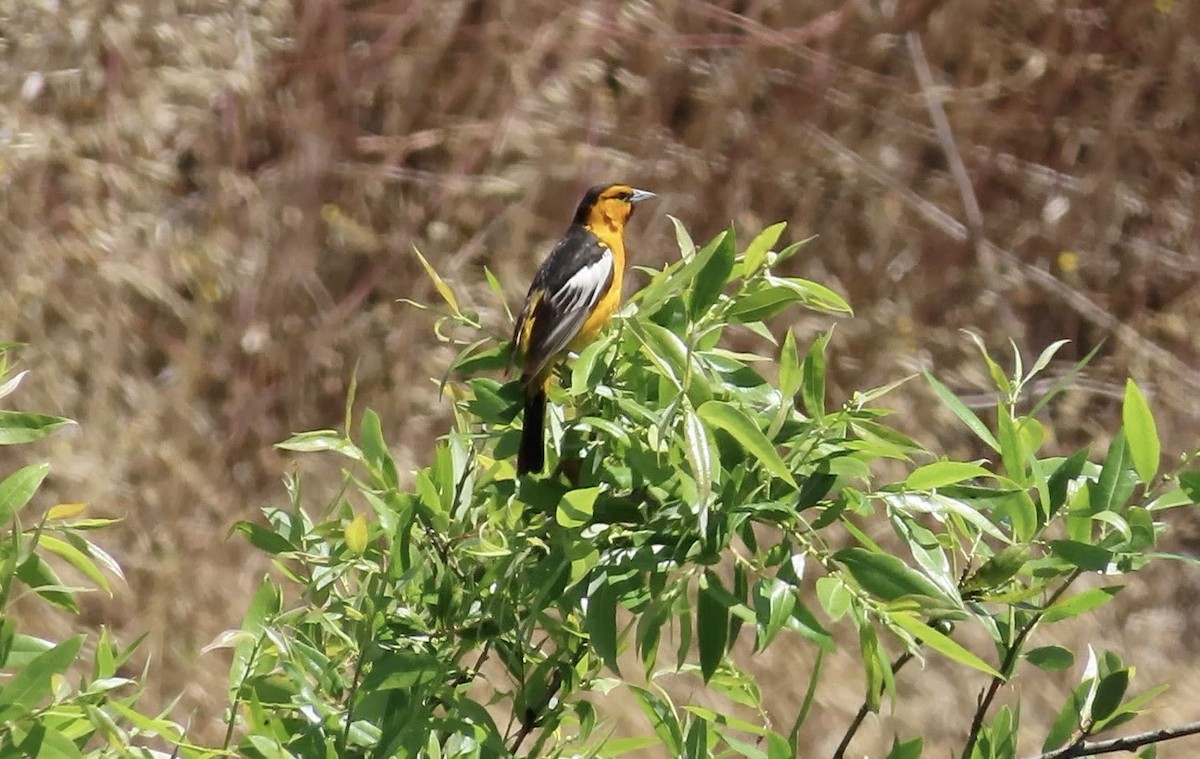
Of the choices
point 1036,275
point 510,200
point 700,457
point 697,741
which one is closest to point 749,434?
point 700,457

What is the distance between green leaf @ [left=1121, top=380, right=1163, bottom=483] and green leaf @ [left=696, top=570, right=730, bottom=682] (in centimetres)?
39

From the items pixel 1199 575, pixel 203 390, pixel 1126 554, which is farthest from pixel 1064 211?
pixel 1126 554

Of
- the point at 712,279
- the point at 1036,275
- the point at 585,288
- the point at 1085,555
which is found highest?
the point at 712,279

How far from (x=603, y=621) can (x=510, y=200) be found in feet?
13.5

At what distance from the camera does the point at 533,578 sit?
4.06 feet

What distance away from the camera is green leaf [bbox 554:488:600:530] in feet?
3.84

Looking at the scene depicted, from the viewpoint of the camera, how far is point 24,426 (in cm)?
132

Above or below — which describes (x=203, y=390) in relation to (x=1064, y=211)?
below

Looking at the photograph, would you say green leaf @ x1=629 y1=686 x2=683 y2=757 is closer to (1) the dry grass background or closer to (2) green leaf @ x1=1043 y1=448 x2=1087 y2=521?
(2) green leaf @ x1=1043 y1=448 x2=1087 y2=521

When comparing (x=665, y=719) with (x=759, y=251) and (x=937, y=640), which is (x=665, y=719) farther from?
(x=759, y=251)

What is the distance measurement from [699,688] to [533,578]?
3263mm

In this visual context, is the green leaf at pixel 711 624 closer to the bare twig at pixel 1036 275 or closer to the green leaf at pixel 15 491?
the green leaf at pixel 15 491

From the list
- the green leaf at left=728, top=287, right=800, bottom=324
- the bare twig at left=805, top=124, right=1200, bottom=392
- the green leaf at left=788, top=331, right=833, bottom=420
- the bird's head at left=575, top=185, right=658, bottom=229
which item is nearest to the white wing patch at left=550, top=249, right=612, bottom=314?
the bird's head at left=575, top=185, right=658, bottom=229

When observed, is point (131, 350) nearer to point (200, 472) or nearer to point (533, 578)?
point (200, 472)
